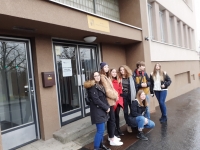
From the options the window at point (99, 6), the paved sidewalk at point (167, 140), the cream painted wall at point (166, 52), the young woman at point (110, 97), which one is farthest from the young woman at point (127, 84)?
the cream painted wall at point (166, 52)

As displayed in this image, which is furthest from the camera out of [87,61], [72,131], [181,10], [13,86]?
[181,10]

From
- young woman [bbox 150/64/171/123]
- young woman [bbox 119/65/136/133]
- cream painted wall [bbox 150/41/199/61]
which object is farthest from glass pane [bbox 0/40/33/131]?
cream painted wall [bbox 150/41/199/61]

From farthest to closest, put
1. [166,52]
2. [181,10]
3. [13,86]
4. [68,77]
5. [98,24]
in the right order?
[181,10], [166,52], [68,77], [98,24], [13,86]

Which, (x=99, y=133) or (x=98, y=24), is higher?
(x=98, y=24)

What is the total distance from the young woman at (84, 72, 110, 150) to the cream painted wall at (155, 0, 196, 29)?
22.0 ft

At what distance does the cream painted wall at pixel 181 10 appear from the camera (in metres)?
9.49

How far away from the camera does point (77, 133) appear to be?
13.7 ft

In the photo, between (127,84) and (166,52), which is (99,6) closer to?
(127,84)

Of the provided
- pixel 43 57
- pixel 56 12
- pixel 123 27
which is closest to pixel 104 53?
pixel 123 27

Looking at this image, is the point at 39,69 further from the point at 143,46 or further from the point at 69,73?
the point at 143,46

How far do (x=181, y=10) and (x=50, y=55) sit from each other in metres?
10.5

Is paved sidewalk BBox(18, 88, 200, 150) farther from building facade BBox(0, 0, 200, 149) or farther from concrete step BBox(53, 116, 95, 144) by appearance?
building facade BBox(0, 0, 200, 149)

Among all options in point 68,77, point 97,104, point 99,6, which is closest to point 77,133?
point 97,104

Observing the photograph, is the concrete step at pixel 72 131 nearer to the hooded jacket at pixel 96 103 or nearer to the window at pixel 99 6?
the hooded jacket at pixel 96 103
